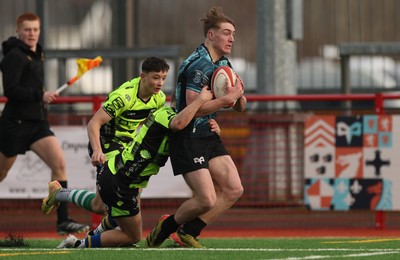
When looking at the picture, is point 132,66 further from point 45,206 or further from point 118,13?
point 45,206

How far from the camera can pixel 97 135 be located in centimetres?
1218

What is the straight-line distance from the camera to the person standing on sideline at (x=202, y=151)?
451 inches

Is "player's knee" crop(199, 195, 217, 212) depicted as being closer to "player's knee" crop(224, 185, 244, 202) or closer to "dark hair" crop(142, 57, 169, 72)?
"player's knee" crop(224, 185, 244, 202)

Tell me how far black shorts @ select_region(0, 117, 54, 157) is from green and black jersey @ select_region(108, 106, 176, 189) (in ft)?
8.93

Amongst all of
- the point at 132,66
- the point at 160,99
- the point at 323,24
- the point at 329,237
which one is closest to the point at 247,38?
the point at 323,24

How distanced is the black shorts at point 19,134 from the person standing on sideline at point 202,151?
267cm

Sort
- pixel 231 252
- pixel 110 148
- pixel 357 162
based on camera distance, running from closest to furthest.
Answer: pixel 231 252, pixel 110 148, pixel 357 162

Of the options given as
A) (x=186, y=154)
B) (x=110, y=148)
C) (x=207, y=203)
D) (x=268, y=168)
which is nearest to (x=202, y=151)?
(x=186, y=154)

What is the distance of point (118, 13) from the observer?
22953mm

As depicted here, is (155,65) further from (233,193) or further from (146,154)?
(233,193)

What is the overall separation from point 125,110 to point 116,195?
1068mm

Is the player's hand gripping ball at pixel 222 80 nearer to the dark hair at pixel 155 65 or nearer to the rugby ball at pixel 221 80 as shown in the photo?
the rugby ball at pixel 221 80

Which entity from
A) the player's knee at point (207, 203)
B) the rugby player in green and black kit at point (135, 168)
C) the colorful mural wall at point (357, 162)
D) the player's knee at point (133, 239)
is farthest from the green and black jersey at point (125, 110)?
the colorful mural wall at point (357, 162)

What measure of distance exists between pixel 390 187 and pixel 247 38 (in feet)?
25.7
